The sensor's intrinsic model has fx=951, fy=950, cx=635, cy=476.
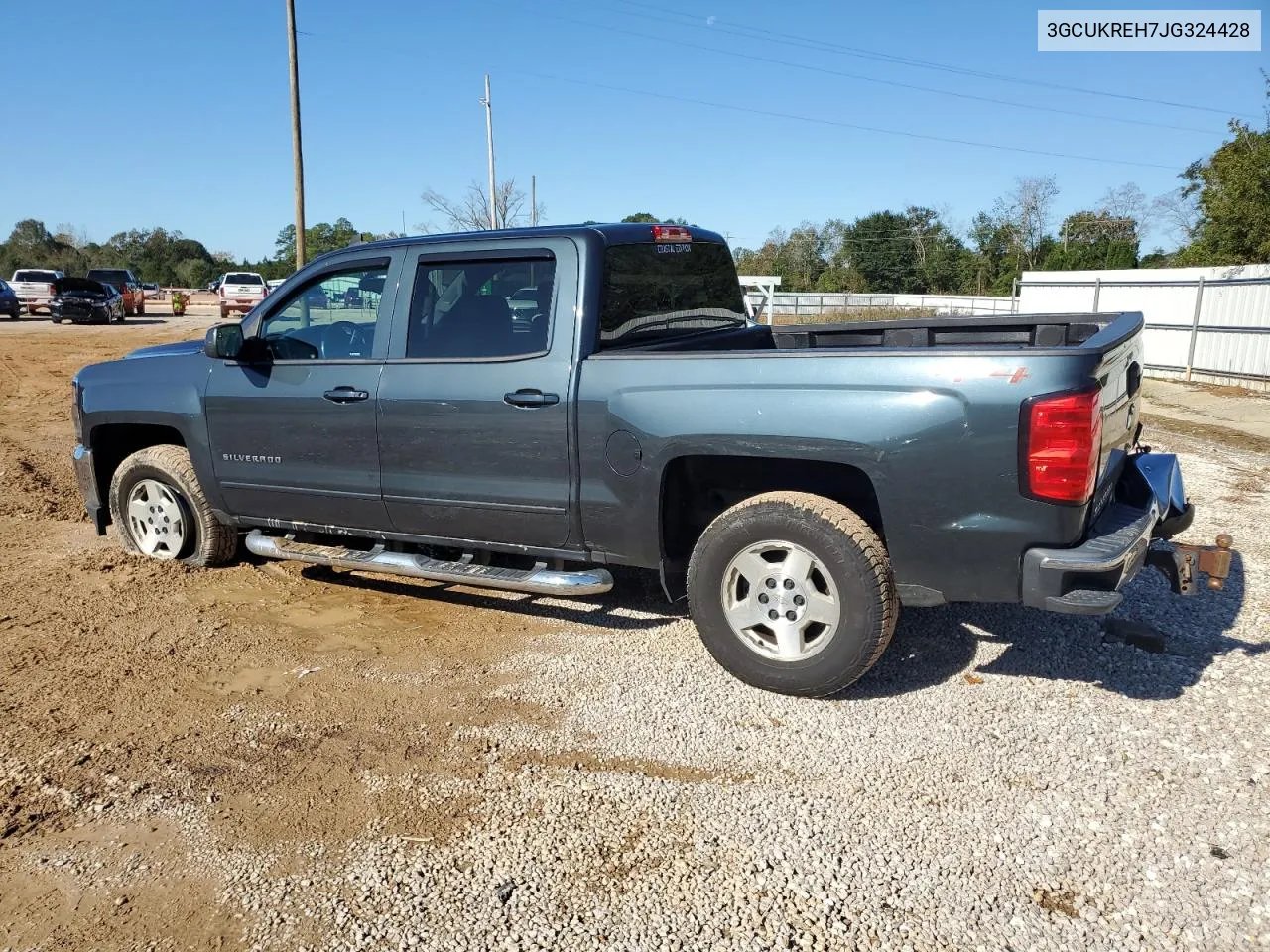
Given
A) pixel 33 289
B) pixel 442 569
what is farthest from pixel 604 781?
pixel 33 289

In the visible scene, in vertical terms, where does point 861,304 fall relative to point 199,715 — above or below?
above

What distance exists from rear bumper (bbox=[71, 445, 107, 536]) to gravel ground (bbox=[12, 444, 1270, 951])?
9.43 feet

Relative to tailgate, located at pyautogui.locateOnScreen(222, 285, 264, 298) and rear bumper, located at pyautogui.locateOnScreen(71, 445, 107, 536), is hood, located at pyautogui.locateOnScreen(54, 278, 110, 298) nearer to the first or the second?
tailgate, located at pyautogui.locateOnScreen(222, 285, 264, 298)

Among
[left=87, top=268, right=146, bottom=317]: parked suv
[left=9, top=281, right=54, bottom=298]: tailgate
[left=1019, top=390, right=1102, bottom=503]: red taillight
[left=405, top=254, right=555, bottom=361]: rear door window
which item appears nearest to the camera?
[left=1019, top=390, right=1102, bottom=503]: red taillight

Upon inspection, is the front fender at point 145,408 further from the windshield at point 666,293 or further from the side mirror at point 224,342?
the windshield at point 666,293

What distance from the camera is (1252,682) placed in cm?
415

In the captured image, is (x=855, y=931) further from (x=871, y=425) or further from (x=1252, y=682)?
(x=1252, y=682)

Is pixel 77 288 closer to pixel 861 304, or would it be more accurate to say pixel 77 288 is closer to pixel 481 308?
pixel 861 304

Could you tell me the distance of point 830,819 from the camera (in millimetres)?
3152

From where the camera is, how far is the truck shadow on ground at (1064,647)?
420 centimetres

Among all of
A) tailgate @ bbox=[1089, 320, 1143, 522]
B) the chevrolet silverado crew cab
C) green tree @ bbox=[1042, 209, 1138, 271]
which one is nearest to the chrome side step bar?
the chevrolet silverado crew cab

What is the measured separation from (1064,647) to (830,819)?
2019 mm

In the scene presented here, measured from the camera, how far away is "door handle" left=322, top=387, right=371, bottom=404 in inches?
191

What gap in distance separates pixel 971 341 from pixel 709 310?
1.65 metres
